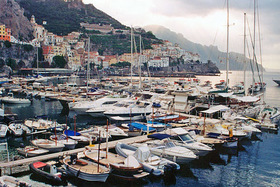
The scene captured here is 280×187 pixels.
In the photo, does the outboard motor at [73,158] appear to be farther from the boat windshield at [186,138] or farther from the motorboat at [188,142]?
the boat windshield at [186,138]

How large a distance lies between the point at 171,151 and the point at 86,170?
5773 millimetres

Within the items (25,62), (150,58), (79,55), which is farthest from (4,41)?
(150,58)

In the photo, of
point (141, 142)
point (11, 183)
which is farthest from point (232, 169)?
point (11, 183)

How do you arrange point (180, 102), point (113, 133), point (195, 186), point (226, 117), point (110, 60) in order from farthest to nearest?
1. point (110, 60)
2. point (180, 102)
3. point (226, 117)
4. point (113, 133)
5. point (195, 186)

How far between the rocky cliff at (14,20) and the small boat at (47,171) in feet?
409

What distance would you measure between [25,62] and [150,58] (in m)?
81.2

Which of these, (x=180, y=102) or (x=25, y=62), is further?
(x=25, y=62)

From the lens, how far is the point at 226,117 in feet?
90.4

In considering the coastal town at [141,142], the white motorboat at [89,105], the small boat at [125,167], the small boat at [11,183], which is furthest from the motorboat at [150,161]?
the white motorboat at [89,105]

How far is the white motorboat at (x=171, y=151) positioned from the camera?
1622cm

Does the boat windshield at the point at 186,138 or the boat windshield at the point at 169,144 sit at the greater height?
the boat windshield at the point at 186,138

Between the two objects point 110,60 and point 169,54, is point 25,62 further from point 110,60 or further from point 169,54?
point 169,54

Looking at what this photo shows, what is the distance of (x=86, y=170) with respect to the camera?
14.1 m

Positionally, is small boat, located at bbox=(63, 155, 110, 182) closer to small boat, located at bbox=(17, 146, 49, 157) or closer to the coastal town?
the coastal town
